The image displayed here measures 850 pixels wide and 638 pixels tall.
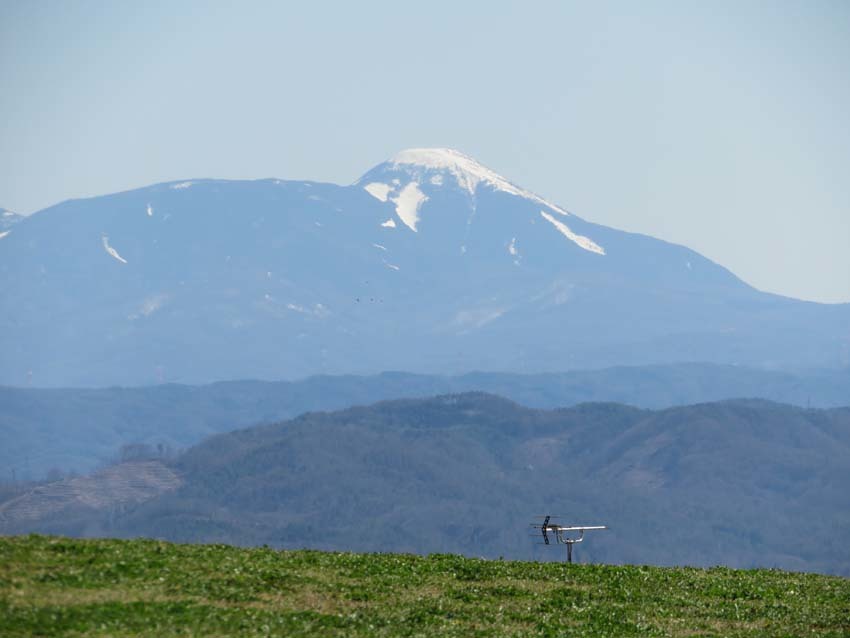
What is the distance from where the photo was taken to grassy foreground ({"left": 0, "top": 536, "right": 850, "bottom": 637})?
41.8m

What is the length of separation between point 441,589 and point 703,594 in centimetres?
1069

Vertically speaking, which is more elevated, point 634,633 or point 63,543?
point 63,543

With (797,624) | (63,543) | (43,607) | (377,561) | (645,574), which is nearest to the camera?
(43,607)

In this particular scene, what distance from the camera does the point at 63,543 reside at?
154 ft

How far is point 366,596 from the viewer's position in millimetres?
48406

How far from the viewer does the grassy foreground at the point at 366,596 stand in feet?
137

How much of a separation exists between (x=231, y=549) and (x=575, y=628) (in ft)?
42.9

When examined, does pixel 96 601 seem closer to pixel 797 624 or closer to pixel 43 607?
pixel 43 607

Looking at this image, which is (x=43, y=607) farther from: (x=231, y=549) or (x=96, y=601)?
(x=231, y=549)

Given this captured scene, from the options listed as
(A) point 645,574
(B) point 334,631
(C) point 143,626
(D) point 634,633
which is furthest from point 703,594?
(C) point 143,626

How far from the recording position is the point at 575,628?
4828 cm

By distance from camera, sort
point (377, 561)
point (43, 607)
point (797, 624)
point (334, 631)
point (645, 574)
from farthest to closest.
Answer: point (645, 574), point (377, 561), point (797, 624), point (334, 631), point (43, 607)

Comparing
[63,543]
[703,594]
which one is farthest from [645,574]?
[63,543]

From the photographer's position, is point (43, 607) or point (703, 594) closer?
point (43, 607)
